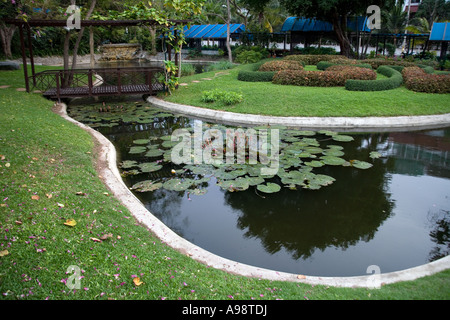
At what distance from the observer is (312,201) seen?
7.03 m

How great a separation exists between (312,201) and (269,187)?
0.93m

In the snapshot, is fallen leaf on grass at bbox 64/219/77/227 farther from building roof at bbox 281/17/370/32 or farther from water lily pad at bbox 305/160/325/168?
building roof at bbox 281/17/370/32

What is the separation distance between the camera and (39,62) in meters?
29.9

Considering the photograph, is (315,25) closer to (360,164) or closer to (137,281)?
(360,164)

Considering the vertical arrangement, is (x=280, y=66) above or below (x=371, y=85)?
above

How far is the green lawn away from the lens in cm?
363

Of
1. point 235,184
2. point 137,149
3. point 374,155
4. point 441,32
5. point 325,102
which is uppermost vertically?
point 441,32

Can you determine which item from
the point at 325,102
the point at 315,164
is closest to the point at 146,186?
the point at 315,164

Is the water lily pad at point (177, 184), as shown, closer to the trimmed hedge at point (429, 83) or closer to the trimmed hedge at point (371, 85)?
the trimmed hedge at point (371, 85)

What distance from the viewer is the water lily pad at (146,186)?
727 cm

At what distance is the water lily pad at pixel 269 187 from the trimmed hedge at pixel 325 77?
10.7m

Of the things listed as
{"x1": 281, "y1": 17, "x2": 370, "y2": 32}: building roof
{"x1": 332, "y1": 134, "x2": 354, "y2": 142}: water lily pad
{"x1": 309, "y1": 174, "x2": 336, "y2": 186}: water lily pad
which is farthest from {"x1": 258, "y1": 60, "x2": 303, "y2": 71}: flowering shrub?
{"x1": 309, "y1": 174, "x2": 336, "y2": 186}: water lily pad

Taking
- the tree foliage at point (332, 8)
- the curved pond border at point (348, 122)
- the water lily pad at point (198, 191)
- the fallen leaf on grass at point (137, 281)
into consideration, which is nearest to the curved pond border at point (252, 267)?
the fallen leaf on grass at point (137, 281)
